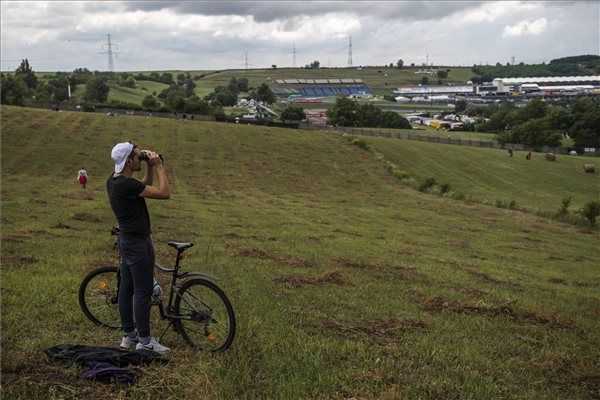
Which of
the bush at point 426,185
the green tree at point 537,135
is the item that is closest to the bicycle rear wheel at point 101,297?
the bush at point 426,185

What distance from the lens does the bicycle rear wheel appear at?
833cm

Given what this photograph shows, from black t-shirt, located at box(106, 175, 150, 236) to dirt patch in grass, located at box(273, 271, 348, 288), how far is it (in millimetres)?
5610

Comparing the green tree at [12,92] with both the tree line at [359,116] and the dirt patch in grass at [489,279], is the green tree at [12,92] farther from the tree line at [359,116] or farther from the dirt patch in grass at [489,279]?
the dirt patch in grass at [489,279]

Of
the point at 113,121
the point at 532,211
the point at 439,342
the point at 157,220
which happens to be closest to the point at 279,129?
the point at 113,121

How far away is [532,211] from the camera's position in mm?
40031

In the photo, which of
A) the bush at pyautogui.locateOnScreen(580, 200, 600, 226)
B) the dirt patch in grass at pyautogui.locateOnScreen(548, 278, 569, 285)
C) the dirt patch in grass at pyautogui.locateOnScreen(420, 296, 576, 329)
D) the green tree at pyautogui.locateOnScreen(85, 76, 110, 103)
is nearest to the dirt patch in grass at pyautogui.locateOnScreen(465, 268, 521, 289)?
the dirt patch in grass at pyautogui.locateOnScreen(548, 278, 569, 285)

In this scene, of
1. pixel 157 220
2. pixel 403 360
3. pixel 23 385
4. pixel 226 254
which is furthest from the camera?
pixel 157 220

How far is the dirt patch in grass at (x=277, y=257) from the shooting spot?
596 inches

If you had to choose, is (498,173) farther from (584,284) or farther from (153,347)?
(153,347)

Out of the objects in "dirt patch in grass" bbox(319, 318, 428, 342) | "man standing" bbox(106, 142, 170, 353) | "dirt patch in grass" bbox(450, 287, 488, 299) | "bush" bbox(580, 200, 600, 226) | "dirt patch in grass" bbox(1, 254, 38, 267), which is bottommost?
"bush" bbox(580, 200, 600, 226)

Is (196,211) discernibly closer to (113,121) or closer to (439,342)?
(439,342)

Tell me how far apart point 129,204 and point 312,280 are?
21.9 ft

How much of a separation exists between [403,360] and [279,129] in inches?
2666

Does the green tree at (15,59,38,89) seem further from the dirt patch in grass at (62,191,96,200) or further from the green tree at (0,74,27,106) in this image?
the dirt patch in grass at (62,191,96,200)
